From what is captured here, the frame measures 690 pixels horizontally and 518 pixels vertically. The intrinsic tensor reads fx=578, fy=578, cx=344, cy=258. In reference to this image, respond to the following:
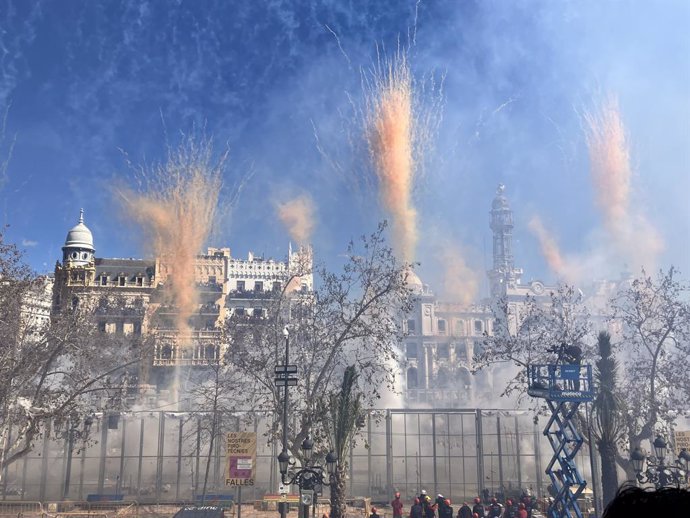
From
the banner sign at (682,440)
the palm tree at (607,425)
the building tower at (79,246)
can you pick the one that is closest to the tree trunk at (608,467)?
the palm tree at (607,425)

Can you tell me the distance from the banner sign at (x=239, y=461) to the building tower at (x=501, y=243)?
89.0 meters

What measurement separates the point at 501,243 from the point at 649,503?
383 feet

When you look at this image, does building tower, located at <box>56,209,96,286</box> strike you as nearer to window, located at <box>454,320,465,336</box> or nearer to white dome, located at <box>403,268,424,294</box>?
white dome, located at <box>403,268,424,294</box>

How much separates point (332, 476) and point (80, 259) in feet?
192

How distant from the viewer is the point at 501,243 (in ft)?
376

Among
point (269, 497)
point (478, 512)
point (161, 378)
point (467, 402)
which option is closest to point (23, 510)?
point (269, 497)

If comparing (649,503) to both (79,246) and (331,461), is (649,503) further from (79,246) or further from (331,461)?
(79,246)

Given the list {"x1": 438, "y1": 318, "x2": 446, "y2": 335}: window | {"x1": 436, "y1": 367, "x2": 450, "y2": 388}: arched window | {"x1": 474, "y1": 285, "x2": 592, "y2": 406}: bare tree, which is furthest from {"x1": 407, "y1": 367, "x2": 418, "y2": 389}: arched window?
{"x1": 474, "y1": 285, "x2": 592, "y2": 406}: bare tree

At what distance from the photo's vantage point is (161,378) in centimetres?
5909

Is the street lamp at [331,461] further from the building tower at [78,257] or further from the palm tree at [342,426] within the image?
the building tower at [78,257]

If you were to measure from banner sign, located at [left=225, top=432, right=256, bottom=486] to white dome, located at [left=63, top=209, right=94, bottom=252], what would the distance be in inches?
2290

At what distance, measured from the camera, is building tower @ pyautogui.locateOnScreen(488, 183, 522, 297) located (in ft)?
349

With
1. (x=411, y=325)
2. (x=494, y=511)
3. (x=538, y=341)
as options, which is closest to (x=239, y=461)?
(x=494, y=511)

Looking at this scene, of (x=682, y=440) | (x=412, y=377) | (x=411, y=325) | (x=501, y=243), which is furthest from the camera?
(x=501, y=243)
